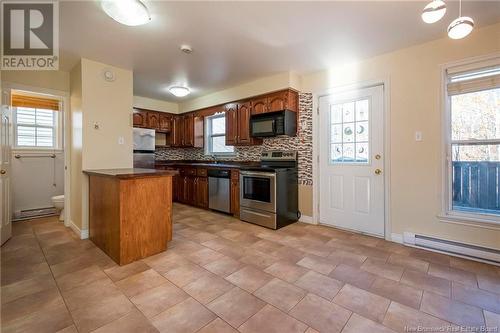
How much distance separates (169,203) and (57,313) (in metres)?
1.28

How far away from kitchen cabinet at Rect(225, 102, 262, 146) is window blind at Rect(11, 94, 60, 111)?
334 cm

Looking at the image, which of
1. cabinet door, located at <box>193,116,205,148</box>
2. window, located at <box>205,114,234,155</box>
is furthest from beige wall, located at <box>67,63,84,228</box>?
window, located at <box>205,114,234,155</box>

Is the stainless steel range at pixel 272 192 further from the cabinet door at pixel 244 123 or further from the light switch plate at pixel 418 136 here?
the light switch plate at pixel 418 136

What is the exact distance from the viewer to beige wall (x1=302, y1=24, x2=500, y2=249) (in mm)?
2430

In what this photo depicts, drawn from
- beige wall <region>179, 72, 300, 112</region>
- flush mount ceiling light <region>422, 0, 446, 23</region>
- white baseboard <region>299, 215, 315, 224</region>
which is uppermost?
beige wall <region>179, 72, 300, 112</region>

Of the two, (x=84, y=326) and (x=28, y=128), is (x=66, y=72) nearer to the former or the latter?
(x=28, y=128)

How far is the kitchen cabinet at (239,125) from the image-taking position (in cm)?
421

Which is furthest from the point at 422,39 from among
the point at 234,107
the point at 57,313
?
the point at 57,313

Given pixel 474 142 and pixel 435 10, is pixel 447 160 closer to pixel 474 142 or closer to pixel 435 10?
pixel 474 142

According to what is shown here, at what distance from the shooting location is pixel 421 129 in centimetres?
270

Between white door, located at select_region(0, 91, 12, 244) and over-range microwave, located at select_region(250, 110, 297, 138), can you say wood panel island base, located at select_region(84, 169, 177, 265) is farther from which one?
over-range microwave, located at select_region(250, 110, 297, 138)

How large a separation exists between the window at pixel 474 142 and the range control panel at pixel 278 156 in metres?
1.98

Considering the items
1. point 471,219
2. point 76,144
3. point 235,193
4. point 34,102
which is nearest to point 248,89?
point 235,193

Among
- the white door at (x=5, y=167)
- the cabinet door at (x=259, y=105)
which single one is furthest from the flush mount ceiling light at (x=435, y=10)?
the white door at (x=5, y=167)
